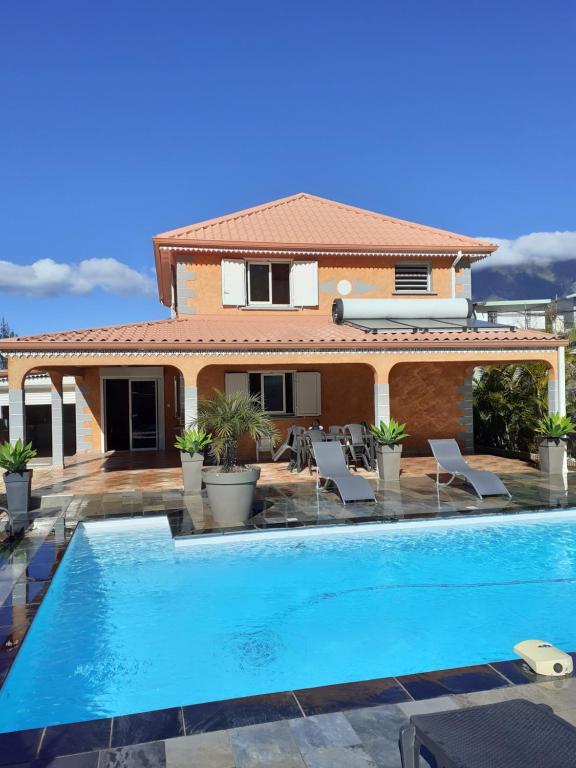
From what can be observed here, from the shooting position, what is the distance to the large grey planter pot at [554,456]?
565 inches

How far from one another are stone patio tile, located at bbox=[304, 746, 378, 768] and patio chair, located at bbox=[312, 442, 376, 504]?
7.76 metres

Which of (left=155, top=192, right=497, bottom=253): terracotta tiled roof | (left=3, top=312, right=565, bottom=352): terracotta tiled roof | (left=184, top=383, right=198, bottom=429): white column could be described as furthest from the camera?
(left=155, top=192, right=497, bottom=253): terracotta tiled roof

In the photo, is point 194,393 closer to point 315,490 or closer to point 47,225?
point 315,490

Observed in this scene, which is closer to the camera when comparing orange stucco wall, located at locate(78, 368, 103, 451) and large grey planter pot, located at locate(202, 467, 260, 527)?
large grey planter pot, located at locate(202, 467, 260, 527)

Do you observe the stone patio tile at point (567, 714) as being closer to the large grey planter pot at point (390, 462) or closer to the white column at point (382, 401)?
the large grey planter pot at point (390, 462)

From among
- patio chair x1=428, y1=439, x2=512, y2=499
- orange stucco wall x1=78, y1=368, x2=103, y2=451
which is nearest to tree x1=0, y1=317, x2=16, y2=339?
orange stucco wall x1=78, y1=368, x2=103, y2=451

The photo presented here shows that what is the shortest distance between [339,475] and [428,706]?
8253 mm

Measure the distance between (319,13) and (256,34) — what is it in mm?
1866

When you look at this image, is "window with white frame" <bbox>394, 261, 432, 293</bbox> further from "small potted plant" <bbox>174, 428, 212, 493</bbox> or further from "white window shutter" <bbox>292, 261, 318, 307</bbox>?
"small potted plant" <bbox>174, 428, 212, 493</bbox>

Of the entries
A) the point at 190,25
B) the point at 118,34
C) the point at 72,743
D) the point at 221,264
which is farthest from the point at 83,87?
the point at 72,743

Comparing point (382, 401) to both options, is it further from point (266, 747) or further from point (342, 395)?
point (266, 747)

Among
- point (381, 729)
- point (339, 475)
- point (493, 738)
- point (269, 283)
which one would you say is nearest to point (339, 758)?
point (381, 729)

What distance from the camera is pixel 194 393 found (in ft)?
45.9

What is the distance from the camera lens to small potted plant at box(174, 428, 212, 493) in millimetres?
12664
